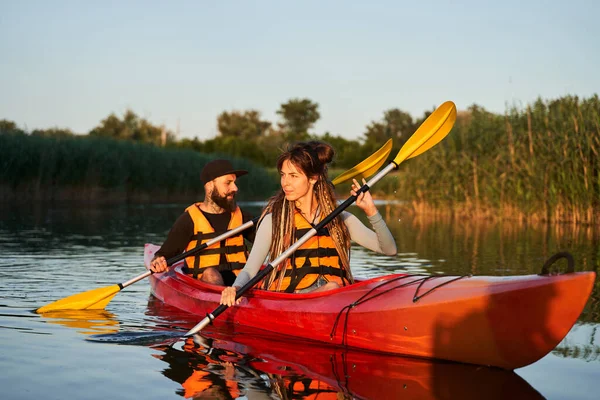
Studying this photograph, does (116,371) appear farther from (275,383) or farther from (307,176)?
(307,176)

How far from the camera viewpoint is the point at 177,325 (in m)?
5.84

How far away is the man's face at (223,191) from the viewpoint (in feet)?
21.1

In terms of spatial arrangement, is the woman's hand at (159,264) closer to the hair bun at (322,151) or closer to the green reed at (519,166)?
the hair bun at (322,151)

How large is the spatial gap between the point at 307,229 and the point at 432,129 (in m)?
1.25

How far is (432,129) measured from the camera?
18.7 ft

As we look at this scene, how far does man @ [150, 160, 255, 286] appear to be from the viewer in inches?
256

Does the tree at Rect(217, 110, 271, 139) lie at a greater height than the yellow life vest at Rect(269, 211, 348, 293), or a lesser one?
greater

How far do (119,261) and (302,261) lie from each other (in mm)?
4801

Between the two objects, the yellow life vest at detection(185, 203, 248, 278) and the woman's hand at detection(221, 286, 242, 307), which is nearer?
the woman's hand at detection(221, 286, 242, 307)

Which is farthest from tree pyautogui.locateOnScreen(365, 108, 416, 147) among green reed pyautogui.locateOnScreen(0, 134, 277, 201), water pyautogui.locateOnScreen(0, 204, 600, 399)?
water pyautogui.locateOnScreen(0, 204, 600, 399)

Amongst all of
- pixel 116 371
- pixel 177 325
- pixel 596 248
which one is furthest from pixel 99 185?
pixel 116 371

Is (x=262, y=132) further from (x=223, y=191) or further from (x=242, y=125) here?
(x=223, y=191)

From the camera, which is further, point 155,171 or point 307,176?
point 155,171

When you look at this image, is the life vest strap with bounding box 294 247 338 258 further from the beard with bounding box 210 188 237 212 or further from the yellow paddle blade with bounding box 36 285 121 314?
the yellow paddle blade with bounding box 36 285 121 314
